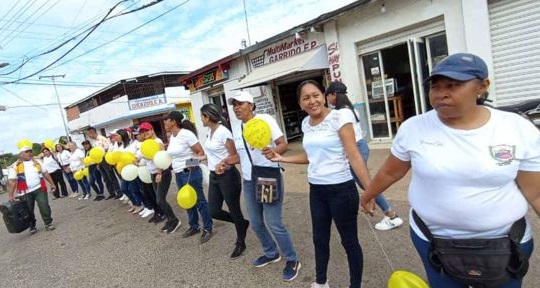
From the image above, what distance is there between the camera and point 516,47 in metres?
6.56

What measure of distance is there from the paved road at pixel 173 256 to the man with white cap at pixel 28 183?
0.49 metres

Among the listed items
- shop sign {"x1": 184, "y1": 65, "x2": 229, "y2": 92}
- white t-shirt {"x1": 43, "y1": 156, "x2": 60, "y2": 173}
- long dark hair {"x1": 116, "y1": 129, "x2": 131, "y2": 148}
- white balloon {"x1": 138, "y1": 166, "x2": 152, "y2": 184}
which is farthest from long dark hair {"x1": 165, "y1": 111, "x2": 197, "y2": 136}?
shop sign {"x1": 184, "y1": 65, "x2": 229, "y2": 92}

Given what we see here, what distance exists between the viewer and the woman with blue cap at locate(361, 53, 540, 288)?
145 cm

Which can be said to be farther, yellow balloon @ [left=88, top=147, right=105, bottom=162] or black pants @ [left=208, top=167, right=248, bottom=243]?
yellow balloon @ [left=88, top=147, right=105, bottom=162]

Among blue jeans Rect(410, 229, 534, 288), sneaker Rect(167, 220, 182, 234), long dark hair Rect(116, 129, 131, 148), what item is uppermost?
long dark hair Rect(116, 129, 131, 148)

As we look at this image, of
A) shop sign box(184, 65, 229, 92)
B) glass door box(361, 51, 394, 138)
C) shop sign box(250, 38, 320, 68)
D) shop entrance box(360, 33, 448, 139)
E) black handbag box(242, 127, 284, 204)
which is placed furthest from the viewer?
shop sign box(184, 65, 229, 92)

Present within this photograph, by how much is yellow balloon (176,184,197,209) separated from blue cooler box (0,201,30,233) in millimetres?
4155

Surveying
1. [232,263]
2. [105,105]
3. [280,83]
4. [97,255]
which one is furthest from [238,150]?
[105,105]

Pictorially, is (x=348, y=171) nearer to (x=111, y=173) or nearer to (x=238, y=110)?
(x=238, y=110)

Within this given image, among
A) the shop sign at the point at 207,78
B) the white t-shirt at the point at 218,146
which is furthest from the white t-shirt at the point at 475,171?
the shop sign at the point at 207,78

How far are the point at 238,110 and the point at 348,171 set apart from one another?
122 centimetres

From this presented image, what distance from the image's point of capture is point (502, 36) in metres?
6.66

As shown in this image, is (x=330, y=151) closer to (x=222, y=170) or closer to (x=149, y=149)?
(x=222, y=170)

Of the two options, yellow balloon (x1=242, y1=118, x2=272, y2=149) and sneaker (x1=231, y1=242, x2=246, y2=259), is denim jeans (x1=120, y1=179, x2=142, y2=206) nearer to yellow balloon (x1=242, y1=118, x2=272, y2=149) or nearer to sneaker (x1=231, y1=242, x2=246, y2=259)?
sneaker (x1=231, y1=242, x2=246, y2=259)
